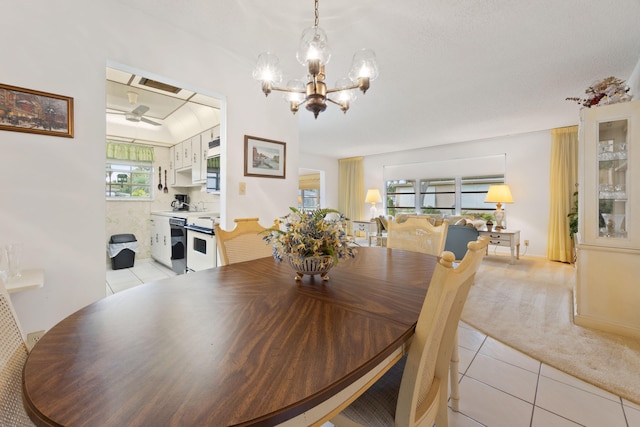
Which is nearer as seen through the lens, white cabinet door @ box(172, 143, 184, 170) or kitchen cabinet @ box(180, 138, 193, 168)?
kitchen cabinet @ box(180, 138, 193, 168)

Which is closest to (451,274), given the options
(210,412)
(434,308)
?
(434,308)

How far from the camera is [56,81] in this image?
1.69 metres

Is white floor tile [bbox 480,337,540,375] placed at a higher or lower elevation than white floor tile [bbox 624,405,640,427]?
higher

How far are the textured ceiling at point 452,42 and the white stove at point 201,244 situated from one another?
1513mm

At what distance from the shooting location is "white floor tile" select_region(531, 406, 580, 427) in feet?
4.43

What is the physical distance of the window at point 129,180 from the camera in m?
4.85

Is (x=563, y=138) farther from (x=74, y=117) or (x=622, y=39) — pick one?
(x=74, y=117)

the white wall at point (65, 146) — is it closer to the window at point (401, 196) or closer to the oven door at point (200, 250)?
the oven door at point (200, 250)

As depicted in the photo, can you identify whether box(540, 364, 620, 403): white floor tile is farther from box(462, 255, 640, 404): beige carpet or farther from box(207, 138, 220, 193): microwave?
box(207, 138, 220, 193): microwave

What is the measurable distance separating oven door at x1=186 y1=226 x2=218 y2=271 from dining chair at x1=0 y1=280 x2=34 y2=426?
215cm

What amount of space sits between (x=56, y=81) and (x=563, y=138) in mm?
6643

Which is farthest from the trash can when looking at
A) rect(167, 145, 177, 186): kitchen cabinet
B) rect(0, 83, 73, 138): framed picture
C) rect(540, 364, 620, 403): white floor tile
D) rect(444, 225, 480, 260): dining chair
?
rect(540, 364, 620, 403): white floor tile

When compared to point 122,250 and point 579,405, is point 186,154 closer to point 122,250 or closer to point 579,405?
point 122,250

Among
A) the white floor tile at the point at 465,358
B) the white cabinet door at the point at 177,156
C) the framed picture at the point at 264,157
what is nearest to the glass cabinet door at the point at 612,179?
the white floor tile at the point at 465,358
